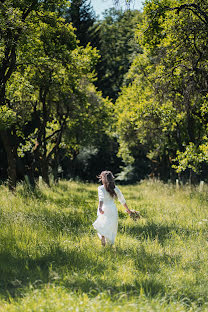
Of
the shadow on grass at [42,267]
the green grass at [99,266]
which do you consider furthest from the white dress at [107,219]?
the shadow on grass at [42,267]

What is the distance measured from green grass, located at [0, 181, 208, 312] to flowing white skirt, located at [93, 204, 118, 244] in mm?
248

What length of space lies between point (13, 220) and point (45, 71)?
7.79 metres

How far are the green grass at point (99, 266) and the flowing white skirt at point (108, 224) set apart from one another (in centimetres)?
25

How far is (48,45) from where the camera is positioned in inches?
500

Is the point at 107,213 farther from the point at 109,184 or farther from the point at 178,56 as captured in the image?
the point at 178,56

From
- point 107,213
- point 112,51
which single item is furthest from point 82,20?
point 107,213

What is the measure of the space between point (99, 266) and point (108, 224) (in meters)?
1.25

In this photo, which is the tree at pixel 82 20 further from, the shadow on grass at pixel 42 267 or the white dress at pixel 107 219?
the shadow on grass at pixel 42 267

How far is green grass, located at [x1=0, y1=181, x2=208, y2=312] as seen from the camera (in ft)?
13.9

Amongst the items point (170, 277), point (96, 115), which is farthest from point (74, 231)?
point (96, 115)

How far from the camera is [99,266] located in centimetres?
583

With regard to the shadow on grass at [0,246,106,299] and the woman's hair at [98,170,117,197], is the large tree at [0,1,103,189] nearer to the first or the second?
the woman's hair at [98,170,117,197]

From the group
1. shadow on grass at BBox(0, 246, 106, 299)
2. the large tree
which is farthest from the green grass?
the large tree

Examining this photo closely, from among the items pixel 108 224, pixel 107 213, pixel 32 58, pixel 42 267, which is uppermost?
pixel 32 58
